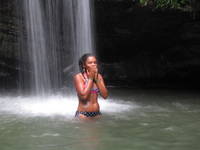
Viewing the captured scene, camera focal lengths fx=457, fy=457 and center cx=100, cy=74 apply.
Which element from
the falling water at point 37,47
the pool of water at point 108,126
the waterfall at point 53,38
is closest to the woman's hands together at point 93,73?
the pool of water at point 108,126

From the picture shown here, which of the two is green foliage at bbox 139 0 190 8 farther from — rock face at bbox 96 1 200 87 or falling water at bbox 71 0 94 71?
falling water at bbox 71 0 94 71

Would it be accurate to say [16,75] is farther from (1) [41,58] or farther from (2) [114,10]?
(2) [114,10]

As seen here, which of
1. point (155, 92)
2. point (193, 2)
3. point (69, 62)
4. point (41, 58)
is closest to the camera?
point (193, 2)

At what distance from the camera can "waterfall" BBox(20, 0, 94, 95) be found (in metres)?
11.7

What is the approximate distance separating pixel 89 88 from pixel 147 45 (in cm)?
596

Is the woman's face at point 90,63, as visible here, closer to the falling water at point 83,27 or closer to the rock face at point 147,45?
the falling water at point 83,27

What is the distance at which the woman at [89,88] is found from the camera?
25.0 feet

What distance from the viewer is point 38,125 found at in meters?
7.36

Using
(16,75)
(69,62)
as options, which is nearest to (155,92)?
(69,62)

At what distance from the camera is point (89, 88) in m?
7.56

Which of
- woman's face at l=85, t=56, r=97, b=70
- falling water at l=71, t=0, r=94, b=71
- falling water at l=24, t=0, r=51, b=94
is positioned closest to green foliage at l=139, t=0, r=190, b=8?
falling water at l=71, t=0, r=94, b=71

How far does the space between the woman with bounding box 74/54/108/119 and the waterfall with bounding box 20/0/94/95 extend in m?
4.07

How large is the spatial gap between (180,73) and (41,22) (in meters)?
4.50

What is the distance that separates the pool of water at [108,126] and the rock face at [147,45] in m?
2.47
